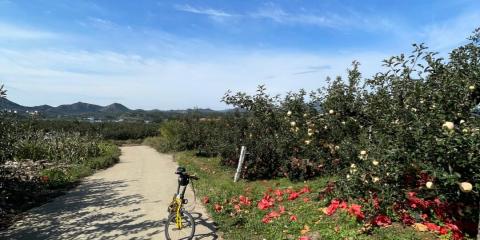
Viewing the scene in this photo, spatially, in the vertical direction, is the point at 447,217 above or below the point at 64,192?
above

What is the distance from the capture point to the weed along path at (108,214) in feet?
24.6

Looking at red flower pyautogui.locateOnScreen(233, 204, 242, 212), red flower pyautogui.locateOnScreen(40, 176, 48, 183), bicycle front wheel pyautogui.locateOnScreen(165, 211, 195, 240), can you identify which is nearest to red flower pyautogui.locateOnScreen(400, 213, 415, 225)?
bicycle front wheel pyautogui.locateOnScreen(165, 211, 195, 240)

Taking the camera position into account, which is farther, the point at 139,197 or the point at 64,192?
the point at 64,192

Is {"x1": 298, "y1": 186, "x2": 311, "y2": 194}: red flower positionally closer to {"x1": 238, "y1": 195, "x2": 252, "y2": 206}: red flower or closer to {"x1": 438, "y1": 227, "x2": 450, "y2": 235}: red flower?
{"x1": 238, "y1": 195, "x2": 252, "y2": 206}: red flower

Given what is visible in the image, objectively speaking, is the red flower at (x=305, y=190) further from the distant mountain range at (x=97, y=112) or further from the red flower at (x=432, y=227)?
the distant mountain range at (x=97, y=112)

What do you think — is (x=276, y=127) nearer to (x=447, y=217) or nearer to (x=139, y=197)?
(x=139, y=197)

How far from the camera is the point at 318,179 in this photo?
1047cm

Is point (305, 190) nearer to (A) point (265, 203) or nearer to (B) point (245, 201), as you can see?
(A) point (265, 203)

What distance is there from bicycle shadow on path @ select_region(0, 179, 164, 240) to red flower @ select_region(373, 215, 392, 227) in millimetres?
3830

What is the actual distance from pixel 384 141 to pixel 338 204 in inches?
73.6

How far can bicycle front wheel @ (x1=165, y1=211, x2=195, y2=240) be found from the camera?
675 centimetres

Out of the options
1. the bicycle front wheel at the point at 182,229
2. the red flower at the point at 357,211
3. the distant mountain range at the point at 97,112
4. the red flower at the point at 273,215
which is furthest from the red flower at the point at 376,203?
the distant mountain range at the point at 97,112

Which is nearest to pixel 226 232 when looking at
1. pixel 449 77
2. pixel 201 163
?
pixel 449 77

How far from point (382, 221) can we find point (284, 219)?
2048 mm
